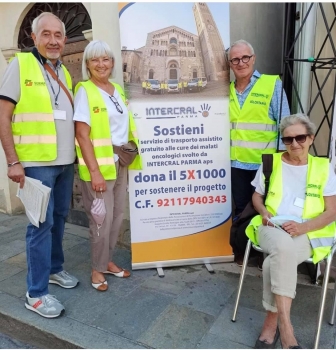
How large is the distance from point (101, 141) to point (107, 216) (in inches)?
24.6

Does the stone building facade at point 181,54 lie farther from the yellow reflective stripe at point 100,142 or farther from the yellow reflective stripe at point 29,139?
the yellow reflective stripe at point 29,139

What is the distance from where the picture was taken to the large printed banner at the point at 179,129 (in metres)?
2.90

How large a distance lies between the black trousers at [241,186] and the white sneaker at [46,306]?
1.75m

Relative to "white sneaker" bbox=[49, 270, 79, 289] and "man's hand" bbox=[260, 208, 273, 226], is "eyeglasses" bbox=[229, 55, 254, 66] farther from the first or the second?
"white sneaker" bbox=[49, 270, 79, 289]

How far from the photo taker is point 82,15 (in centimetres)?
412

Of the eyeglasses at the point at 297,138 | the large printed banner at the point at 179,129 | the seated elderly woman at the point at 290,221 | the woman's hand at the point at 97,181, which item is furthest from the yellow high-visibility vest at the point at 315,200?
the woman's hand at the point at 97,181

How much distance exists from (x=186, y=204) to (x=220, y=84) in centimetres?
112

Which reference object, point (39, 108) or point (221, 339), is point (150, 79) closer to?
point (39, 108)

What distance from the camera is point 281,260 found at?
2053mm

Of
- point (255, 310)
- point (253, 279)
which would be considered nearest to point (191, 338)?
point (255, 310)

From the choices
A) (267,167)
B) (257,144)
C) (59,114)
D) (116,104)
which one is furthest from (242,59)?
(59,114)

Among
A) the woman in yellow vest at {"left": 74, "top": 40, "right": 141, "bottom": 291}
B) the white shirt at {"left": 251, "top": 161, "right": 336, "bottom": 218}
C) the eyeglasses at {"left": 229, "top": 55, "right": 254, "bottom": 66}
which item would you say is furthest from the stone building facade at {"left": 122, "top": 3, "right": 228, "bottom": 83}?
the white shirt at {"left": 251, "top": 161, "right": 336, "bottom": 218}

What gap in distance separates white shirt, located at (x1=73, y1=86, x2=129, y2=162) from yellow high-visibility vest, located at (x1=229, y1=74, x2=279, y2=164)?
956mm

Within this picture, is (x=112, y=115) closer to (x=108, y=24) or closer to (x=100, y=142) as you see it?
(x=100, y=142)
